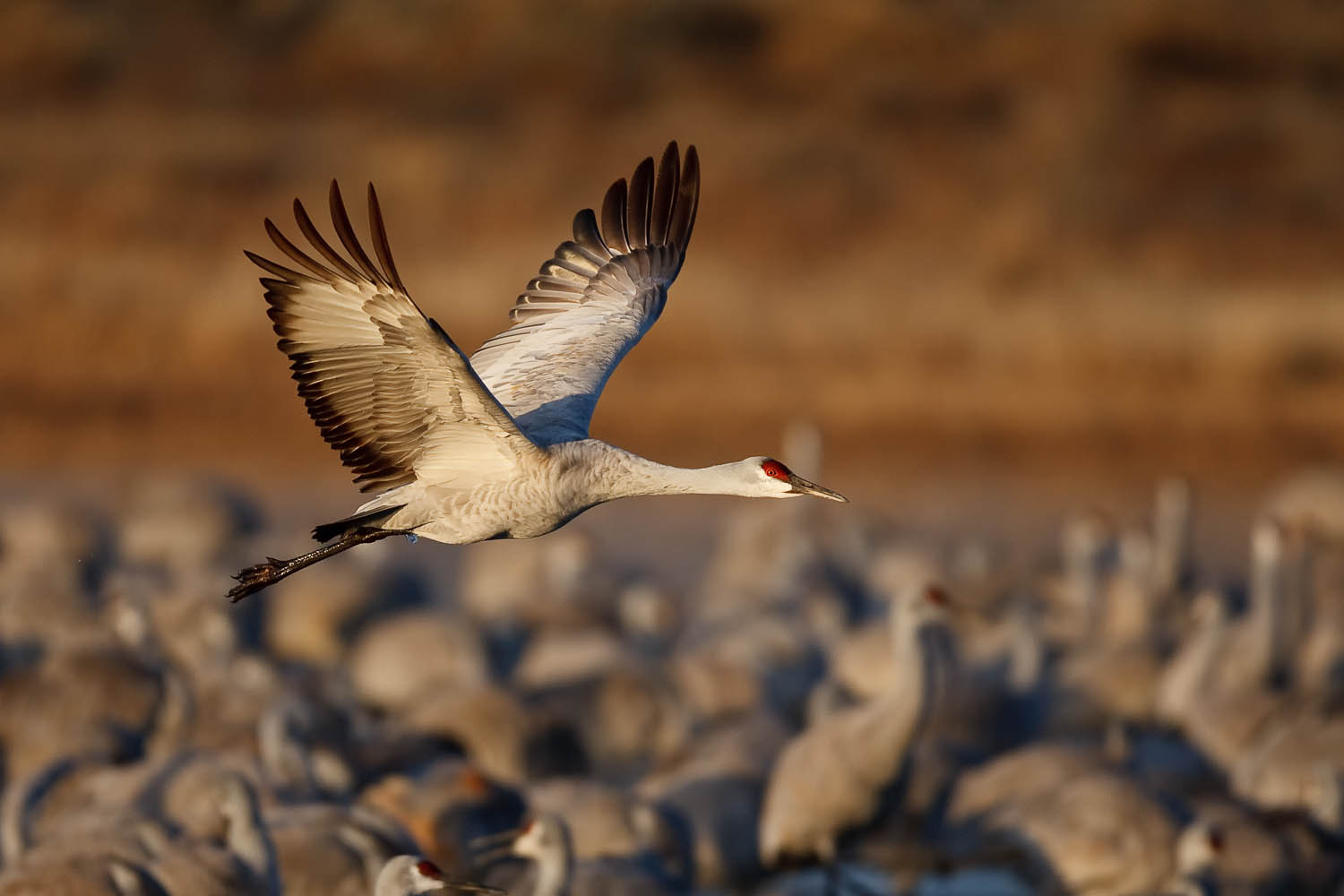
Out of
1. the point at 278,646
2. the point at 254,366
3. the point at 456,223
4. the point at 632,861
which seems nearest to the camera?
the point at 632,861

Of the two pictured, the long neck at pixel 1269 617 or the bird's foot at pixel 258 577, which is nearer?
the bird's foot at pixel 258 577

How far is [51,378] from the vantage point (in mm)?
23594

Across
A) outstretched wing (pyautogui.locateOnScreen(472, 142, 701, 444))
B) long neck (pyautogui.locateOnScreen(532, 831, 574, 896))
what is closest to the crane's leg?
outstretched wing (pyautogui.locateOnScreen(472, 142, 701, 444))

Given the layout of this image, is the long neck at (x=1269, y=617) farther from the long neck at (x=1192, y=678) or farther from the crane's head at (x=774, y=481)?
the crane's head at (x=774, y=481)

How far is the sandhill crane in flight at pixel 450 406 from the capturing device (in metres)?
5.48

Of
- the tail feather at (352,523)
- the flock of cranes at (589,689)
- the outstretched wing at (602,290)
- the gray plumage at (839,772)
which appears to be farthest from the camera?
the gray plumage at (839,772)

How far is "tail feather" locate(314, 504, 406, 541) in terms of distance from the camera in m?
6.01

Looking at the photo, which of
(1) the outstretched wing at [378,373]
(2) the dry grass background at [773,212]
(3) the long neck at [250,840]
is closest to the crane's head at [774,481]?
(1) the outstretched wing at [378,373]

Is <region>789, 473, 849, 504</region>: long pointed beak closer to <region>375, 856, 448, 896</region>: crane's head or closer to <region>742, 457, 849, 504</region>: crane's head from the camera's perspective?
<region>742, 457, 849, 504</region>: crane's head

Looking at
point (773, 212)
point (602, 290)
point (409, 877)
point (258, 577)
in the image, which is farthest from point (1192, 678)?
point (773, 212)

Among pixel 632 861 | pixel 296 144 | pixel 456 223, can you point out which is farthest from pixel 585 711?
pixel 296 144

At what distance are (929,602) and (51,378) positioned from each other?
16464 millimetres

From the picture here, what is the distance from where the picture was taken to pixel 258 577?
638cm

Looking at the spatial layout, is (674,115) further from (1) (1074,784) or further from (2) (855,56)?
(1) (1074,784)
